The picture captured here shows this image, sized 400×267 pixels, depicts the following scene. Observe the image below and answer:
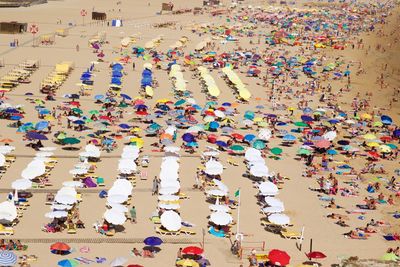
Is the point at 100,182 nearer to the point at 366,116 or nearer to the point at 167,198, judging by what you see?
the point at 167,198

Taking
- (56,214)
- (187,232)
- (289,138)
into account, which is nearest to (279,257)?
(187,232)

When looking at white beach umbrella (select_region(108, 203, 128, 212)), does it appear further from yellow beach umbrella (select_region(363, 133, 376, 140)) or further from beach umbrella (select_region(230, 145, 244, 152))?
yellow beach umbrella (select_region(363, 133, 376, 140))

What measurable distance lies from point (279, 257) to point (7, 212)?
9.40 metres

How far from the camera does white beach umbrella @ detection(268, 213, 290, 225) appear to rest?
20.7 metres

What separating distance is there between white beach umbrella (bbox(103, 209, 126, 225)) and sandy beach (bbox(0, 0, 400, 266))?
1.57ft

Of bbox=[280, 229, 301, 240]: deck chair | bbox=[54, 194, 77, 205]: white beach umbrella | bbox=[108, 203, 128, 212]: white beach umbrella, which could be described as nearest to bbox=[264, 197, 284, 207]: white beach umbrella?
bbox=[280, 229, 301, 240]: deck chair

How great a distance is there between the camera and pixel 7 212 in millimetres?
19828

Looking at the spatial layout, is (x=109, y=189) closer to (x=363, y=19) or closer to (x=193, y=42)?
(x=193, y=42)

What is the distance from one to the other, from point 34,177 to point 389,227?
1424 centimetres

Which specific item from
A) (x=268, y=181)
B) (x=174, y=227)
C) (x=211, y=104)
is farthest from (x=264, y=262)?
(x=211, y=104)

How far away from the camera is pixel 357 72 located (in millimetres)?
53062

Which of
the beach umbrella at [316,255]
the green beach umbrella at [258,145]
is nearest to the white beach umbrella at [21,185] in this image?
the beach umbrella at [316,255]

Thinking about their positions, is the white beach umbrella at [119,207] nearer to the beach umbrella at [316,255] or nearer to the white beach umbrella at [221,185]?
the white beach umbrella at [221,185]

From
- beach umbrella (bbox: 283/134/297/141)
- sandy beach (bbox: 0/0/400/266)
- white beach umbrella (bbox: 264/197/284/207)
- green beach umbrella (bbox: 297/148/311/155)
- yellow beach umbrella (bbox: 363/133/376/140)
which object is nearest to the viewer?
sandy beach (bbox: 0/0/400/266)
